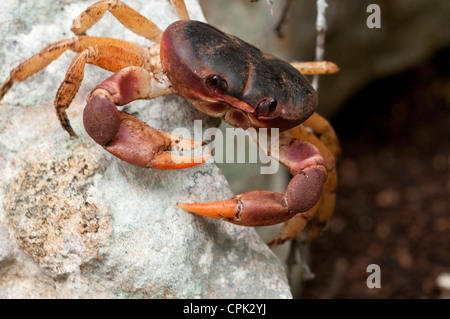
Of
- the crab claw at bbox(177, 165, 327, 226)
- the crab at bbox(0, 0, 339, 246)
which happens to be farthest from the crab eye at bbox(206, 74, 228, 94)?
the crab claw at bbox(177, 165, 327, 226)

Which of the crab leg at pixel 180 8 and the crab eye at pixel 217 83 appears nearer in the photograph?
the crab eye at pixel 217 83

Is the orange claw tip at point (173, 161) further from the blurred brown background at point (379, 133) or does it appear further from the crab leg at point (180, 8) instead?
the blurred brown background at point (379, 133)

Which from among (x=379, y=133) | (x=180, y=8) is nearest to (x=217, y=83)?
(x=180, y=8)

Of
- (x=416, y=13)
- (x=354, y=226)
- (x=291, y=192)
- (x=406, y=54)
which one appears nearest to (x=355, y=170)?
(x=354, y=226)

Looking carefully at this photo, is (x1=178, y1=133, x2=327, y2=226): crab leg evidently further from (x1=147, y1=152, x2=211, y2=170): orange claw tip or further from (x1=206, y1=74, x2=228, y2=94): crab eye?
(x1=206, y1=74, x2=228, y2=94): crab eye

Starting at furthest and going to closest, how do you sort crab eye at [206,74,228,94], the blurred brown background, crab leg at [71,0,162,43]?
the blurred brown background → crab leg at [71,0,162,43] → crab eye at [206,74,228,94]

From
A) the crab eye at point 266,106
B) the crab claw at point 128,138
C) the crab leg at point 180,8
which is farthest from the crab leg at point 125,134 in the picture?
the crab leg at point 180,8
